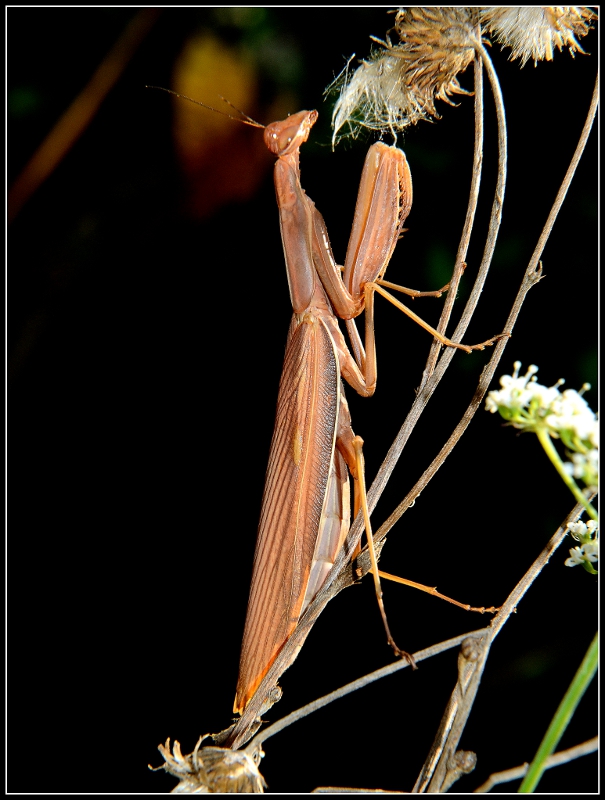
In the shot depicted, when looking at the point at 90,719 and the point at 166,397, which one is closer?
the point at 90,719

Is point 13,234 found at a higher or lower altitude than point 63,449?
higher

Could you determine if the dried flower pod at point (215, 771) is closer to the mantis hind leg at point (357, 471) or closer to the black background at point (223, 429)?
the mantis hind leg at point (357, 471)

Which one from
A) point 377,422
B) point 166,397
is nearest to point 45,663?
point 166,397

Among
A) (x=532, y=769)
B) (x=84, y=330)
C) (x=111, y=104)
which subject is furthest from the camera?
(x=84, y=330)

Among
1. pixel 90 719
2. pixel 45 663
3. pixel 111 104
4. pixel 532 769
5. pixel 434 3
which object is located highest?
pixel 111 104

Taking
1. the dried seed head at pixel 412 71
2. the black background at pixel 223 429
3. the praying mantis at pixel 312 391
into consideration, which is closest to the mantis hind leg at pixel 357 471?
the praying mantis at pixel 312 391

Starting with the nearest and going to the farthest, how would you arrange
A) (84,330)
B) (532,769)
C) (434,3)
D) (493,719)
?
1. (532,769)
2. (434,3)
3. (493,719)
4. (84,330)

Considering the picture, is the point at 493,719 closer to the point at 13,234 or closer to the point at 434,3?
the point at 434,3
